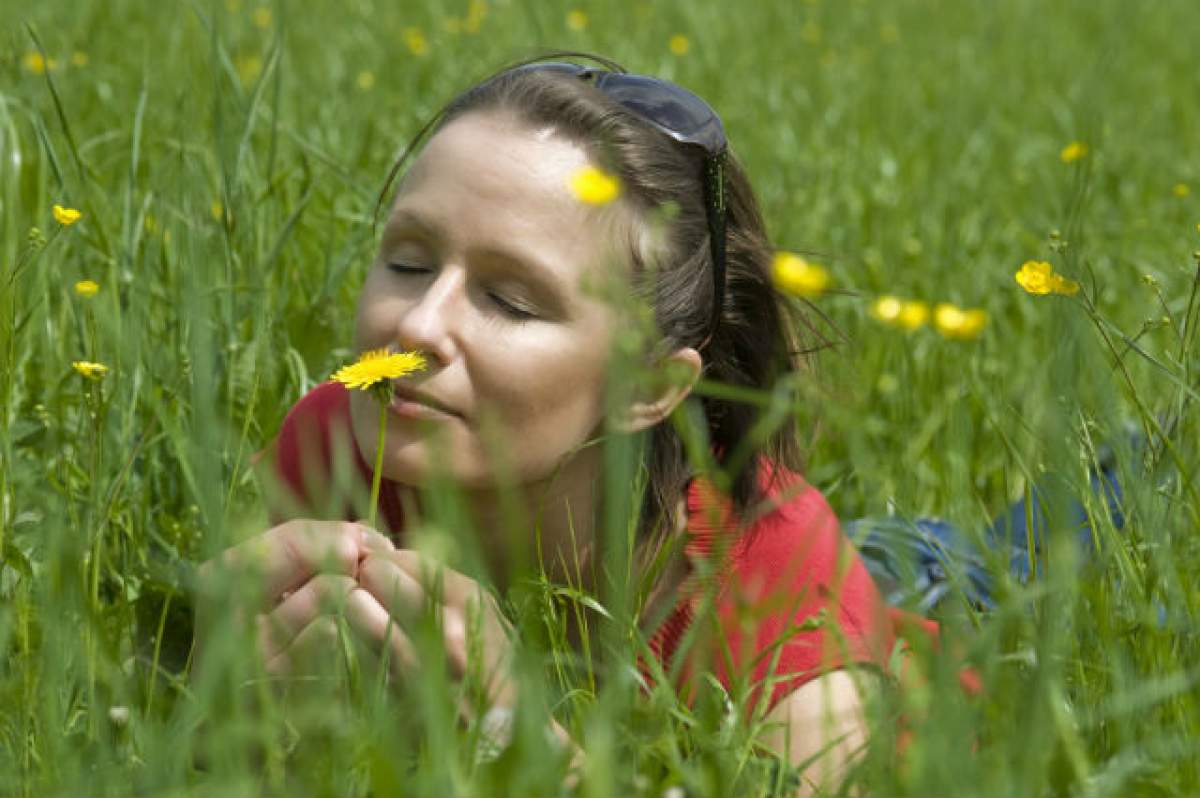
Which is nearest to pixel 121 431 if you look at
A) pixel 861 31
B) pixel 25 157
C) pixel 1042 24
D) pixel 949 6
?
pixel 25 157

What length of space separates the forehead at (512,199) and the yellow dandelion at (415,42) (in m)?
2.45

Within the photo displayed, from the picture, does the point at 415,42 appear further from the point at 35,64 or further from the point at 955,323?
the point at 955,323

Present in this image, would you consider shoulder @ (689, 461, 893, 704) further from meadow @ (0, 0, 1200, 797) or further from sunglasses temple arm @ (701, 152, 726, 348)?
sunglasses temple arm @ (701, 152, 726, 348)

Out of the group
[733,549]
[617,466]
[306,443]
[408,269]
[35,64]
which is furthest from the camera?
[35,64]

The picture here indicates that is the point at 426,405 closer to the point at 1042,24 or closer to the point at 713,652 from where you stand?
the point at 713,652

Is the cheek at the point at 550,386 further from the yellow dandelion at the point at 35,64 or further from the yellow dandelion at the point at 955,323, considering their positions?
the yellow dandelion at the point at 35,64

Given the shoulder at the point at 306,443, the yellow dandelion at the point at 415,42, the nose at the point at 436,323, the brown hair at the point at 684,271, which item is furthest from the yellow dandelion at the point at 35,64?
the nose at the point at 436,323

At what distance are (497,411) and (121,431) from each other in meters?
0.54

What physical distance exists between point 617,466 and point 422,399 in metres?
0.66

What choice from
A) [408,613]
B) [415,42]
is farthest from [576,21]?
[408,613]

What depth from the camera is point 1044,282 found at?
1.71 metres

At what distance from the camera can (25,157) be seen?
295 cm

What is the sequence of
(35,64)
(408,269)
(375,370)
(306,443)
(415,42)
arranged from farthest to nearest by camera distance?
(415,42), (35,64), (306,443), (408,269), (375,370)

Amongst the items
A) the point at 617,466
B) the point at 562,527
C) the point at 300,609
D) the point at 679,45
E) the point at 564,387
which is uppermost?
the point at 617,466
